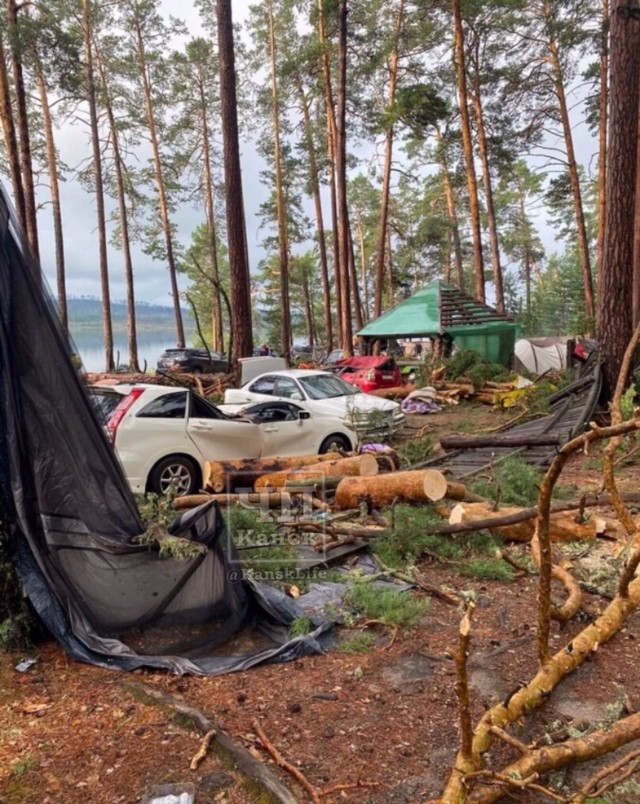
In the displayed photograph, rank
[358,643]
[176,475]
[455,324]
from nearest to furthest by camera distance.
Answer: [358,643] → [176,475] → [455,324]

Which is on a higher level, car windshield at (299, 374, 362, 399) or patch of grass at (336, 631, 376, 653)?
car windshield at (299, 374, 362, 399)

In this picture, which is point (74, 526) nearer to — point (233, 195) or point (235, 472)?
point (235, 472)

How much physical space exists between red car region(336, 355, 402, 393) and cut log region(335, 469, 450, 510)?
1059cm

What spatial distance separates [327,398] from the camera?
10.3 metres

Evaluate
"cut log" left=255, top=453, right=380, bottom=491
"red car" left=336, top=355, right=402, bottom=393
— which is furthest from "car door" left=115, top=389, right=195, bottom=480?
"red car" left=336, top=355, right=402, bottom=393

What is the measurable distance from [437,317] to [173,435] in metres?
13.8

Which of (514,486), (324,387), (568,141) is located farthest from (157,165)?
(514,486)

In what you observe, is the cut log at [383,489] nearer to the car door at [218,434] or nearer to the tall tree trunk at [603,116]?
the car door at [218,434]

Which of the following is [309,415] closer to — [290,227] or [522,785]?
[522,785]

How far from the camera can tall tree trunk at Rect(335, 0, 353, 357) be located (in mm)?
18409

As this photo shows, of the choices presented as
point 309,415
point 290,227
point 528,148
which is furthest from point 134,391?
point 290,227

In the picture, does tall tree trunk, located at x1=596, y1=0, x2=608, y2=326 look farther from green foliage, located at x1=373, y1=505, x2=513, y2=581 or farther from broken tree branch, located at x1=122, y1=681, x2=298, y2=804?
broken tree branch, located at x1=122, y1=681, x2=298, y2=804

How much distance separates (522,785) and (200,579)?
7.67ft

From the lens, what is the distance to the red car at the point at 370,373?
16906 millimetres
